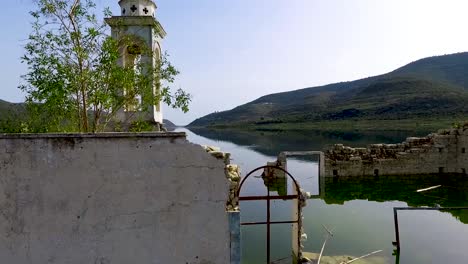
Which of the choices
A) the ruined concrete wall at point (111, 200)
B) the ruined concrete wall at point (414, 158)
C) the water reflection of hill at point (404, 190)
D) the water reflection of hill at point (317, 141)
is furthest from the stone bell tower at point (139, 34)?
the water reflection of hill at point (317, 141)

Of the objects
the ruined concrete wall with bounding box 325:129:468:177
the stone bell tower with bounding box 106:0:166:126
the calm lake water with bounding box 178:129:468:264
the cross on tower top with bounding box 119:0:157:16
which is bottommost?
the calm lake water with bounding box 178:129:468:264

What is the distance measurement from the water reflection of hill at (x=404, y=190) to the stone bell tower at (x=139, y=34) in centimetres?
1203

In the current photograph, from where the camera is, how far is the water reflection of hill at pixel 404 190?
18969mm

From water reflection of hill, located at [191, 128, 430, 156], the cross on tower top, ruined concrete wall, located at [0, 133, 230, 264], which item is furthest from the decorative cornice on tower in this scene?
water reflection of hill, located at [191, 128, 430, 156]

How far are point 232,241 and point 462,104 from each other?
11542 cm

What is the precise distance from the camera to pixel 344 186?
23359 mm

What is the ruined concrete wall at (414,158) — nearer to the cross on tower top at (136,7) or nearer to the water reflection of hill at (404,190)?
the water reflection of hill at (404,190)

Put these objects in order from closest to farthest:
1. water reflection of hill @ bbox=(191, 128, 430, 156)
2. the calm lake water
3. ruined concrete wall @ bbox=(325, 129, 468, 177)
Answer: the calm lake water → ruined concrete wall @ bbox=(325, 129, 468, 177) → water reflection of hill @ bbox=(191, 128, 430, 156)

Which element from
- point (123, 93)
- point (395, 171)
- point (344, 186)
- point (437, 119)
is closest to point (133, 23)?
point (123, 93)

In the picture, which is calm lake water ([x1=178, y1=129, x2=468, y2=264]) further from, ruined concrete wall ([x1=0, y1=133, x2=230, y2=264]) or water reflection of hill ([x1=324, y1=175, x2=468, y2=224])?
ruined concrete wall ([x1=0, y1=133, x2=230, y2=264])

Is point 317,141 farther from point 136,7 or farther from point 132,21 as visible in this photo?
point 132,21

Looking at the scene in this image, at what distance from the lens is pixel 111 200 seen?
716cm

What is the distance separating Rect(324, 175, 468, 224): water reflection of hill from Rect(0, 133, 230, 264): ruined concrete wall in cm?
1364

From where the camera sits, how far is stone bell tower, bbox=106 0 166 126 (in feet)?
40.3
